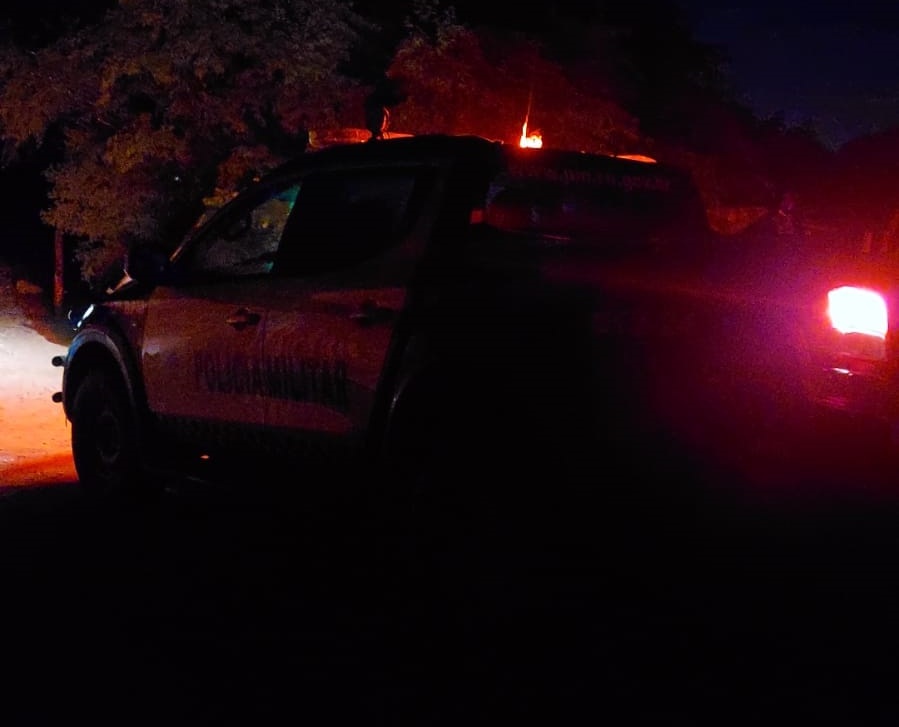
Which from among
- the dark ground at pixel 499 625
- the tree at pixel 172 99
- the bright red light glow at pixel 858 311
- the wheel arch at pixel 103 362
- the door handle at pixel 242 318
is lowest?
the dark ground at pixel 499 625

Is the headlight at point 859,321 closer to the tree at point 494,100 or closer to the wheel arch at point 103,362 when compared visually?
the wheel arch at point 103,362

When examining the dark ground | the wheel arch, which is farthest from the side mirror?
the dark ground

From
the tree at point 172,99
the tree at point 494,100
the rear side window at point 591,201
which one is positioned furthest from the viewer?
the tree at point 494,100

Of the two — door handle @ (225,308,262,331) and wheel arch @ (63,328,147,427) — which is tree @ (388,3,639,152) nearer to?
wheel arch @ (63,328,147,427)

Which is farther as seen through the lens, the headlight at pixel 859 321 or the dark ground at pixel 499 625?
the headlight at pixel 859 321

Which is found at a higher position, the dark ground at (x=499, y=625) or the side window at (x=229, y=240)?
the side window at (x=229, y=240)

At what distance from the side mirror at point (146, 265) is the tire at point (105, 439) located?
0.75 meters

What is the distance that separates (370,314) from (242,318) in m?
0.93

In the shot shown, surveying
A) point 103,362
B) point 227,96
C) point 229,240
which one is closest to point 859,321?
point 229,240

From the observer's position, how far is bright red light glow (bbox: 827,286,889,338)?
4562 mm

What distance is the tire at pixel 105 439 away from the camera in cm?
618

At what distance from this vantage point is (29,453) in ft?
26.3

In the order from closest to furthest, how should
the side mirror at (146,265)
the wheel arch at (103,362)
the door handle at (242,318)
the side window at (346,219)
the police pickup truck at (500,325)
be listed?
the police pickup truck at (500,325) → the side window at (346,219) → the door handle at (242,318) → the side mirror at (146,265) → the wheel arch at (103,362)

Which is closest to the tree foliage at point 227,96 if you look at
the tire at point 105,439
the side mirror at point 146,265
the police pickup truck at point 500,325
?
the tire at point 105,439
